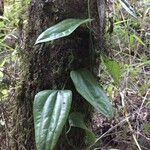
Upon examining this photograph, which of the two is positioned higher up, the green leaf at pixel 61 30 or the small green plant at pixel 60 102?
the green leaf at pixel 61 30

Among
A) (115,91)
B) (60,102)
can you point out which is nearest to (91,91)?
(60,102)

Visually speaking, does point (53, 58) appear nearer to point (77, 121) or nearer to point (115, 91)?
point (77, 121)

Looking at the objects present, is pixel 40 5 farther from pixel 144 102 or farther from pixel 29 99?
pixel 144 102

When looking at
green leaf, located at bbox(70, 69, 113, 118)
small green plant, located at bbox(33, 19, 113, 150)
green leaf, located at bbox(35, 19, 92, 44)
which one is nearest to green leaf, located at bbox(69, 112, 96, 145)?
small green plant, located at bbox(33, 19, 113, 150)

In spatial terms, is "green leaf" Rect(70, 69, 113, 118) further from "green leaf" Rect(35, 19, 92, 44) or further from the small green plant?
"green leaf" Rect(35, 19, 92, 44)

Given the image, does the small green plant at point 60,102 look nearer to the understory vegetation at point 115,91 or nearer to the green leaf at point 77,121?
the green leaf at point 77,121

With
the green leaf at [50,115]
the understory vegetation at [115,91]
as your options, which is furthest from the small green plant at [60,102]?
the understory vegetation at [115,91]

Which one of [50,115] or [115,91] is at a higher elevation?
[50,115]
